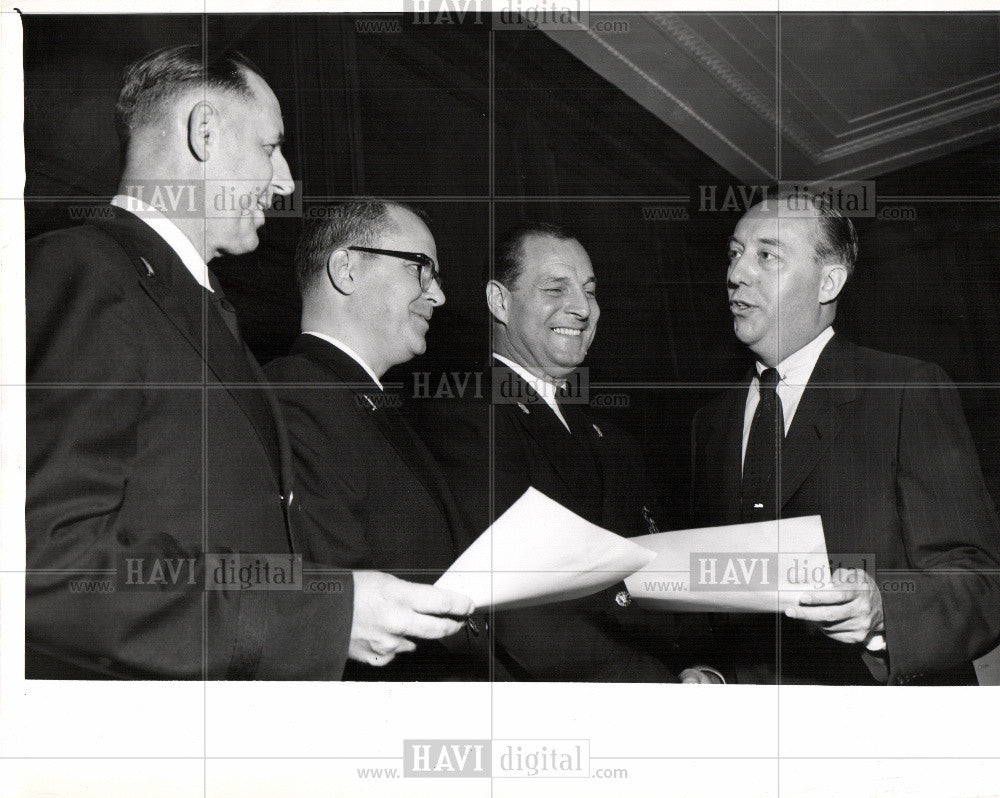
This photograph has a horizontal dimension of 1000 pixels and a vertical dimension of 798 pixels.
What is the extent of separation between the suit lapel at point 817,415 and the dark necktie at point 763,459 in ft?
0.10

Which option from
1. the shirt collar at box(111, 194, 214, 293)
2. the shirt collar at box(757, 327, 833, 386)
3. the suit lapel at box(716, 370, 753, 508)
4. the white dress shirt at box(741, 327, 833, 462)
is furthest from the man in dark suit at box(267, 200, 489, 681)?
the shirt collar at box(757, 327, 833, 386)

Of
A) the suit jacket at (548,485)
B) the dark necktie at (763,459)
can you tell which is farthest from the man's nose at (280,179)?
the dark necktie at (763,459)

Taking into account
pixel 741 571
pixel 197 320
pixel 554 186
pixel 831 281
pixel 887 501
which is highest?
pixel 554 186

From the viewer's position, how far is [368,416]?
273 centimetres

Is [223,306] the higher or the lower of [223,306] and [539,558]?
the higher

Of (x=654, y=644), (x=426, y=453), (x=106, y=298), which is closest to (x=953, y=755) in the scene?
(x=654, y=644)

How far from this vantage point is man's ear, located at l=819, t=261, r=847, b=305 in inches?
110

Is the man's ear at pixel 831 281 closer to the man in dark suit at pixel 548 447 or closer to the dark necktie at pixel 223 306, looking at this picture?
the man in dark suit at pixel 548 447

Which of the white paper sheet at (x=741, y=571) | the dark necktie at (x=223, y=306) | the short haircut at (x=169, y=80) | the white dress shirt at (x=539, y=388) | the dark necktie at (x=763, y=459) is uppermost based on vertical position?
the short haircut at (x=169, y=80)

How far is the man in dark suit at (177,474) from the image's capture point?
269cm

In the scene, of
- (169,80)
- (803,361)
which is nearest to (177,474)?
(169,80)

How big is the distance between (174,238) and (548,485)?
1.29m

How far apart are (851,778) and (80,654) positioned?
2.28 m

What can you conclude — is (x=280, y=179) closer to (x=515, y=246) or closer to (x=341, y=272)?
(x=341, y=272)
